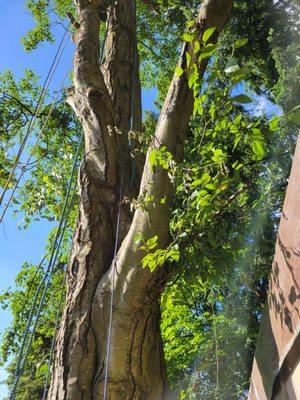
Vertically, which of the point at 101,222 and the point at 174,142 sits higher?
the point at 174,142

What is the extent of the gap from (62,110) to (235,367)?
5.99m

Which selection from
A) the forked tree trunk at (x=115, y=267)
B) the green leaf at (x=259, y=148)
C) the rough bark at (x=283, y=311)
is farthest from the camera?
the forked tree trunk at (x=115, y=267)

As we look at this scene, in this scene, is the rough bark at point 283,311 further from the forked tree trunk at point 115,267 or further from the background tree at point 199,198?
the forked tree trunk at point 115,267

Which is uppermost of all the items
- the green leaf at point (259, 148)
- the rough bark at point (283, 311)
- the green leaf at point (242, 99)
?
the green leaf at point (242, 99)

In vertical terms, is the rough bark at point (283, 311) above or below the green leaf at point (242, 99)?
below

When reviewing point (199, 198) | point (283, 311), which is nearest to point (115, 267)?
point (199, 198)

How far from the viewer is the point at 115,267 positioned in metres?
2.77

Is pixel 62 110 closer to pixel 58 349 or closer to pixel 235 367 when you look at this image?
pixel 235 367

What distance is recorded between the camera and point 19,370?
8.53 feet

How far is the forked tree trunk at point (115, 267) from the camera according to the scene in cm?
258

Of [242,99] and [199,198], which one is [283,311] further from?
[242,99]

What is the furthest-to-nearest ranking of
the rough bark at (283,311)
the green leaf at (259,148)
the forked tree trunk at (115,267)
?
the forked tree trunk at (115,267)
the green leaf at (259,148)
the rough bark at (283,311)

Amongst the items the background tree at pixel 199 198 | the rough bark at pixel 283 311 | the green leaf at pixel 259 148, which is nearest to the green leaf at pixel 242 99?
the background tree at pixel 199 198

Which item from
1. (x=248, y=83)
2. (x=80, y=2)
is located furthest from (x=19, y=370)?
(x=248, y=83)
